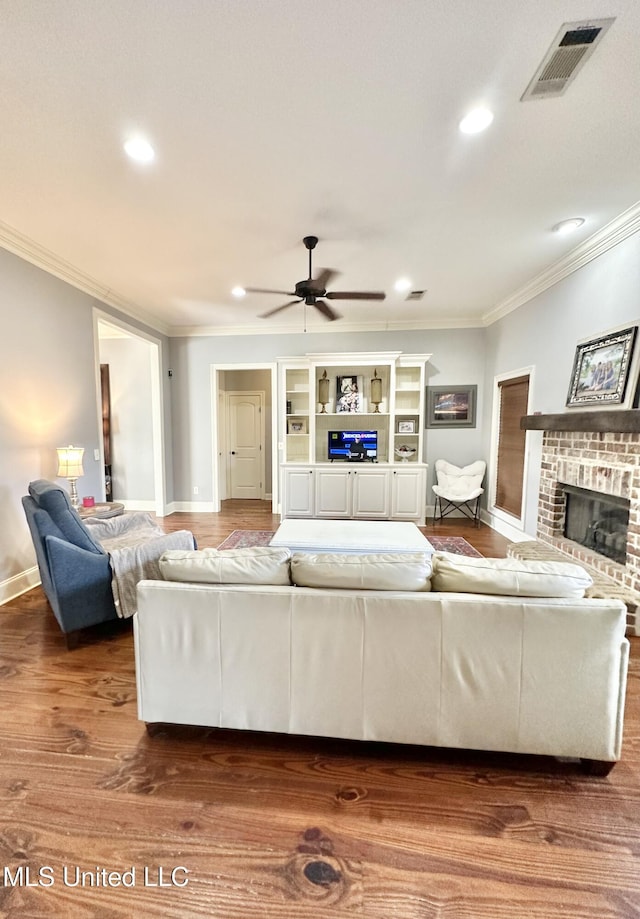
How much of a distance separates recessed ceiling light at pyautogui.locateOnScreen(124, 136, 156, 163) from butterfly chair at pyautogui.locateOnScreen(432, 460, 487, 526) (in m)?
4.61

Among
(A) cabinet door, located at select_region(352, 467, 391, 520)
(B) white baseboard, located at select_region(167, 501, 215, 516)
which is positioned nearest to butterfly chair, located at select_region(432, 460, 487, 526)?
(A) cabinet door, located at select_region(352, 467, 391, 520)

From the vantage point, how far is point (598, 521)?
3186mm

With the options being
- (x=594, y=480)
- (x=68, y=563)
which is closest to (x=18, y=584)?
(x=68, y=563)

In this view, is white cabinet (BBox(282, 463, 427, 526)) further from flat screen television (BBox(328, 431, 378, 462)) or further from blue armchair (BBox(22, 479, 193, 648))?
blue armchair (BBox(22, 479, 193, 648))

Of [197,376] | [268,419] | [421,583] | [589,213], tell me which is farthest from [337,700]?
[268,419]

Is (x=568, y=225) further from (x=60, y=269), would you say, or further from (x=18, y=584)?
(x=18, y=584)

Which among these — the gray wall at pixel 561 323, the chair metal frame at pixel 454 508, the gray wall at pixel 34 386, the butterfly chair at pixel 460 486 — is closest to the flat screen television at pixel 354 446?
the butterfly chair at pixel 460 486

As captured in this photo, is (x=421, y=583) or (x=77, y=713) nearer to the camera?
(x=421, y=583)

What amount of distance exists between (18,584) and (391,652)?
324 cm

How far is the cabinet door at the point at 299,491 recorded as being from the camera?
5281mm

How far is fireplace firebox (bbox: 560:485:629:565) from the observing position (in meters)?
2.90

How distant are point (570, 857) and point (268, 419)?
6283 mm

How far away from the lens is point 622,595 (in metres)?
2.50

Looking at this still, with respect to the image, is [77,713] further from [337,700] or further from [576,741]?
[576,741]
